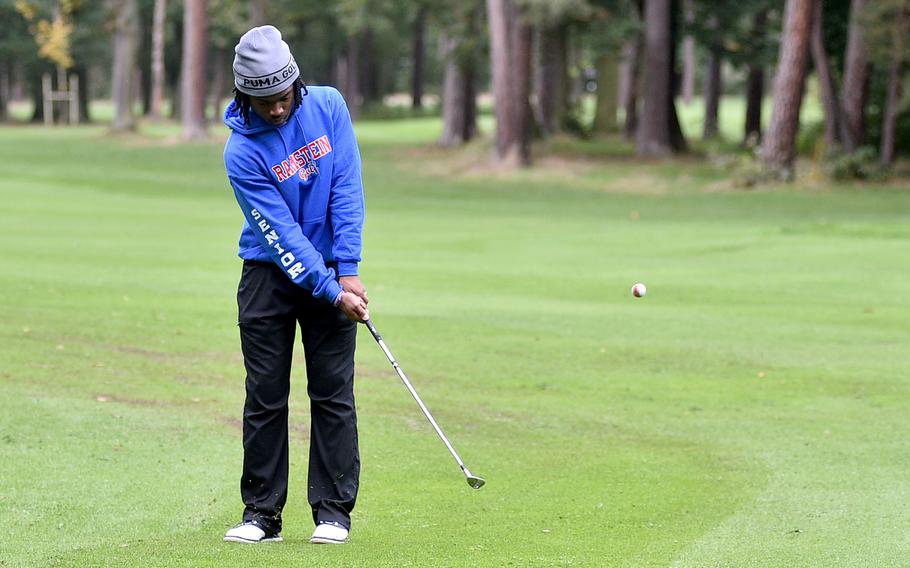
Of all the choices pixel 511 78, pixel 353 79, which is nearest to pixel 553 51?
pixel 511 78

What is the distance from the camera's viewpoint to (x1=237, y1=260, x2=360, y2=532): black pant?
5676mm

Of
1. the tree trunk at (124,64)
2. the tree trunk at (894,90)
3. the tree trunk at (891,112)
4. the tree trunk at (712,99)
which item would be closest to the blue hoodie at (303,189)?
the tree trunk at (894,90)

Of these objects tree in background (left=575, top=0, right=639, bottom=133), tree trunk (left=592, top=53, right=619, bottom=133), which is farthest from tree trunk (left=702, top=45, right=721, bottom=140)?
tree in background (left=575, top=0, right=639, bottom=133)

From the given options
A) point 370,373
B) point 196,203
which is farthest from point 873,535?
point 196,203

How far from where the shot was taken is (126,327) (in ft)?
39.2

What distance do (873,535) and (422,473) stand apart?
2382 mm

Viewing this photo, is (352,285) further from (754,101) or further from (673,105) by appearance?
(754,101)

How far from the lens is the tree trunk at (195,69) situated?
43000mm

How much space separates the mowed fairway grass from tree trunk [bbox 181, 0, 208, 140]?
22.4m

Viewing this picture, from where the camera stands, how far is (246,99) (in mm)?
5445

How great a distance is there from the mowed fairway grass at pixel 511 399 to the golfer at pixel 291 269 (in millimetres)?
315

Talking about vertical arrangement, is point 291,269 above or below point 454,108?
below

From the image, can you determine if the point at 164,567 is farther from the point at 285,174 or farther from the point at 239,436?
the point at 239,436

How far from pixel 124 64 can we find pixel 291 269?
4951cm
